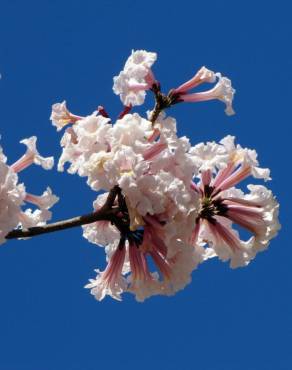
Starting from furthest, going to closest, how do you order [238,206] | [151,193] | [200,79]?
[200,79]
[238,206]
[151,193]

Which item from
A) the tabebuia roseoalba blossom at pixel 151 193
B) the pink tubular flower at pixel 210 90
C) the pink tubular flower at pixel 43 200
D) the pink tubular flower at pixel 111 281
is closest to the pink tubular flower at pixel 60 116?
the tabebuia roseoalba blossom at pixel 151 193

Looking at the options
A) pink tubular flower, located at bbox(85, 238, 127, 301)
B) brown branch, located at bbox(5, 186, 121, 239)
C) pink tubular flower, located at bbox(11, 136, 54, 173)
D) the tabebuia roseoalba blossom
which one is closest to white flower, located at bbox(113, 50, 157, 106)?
the tabebuia roseoalba blossom

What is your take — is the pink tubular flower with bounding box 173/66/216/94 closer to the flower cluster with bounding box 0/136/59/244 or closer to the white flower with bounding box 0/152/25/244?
the flower cluster with bounding box 0/136/59/244

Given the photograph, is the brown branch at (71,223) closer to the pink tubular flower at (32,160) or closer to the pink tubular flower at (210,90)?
the pink tubular flower at (32,160)

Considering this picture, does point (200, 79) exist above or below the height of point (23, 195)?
above

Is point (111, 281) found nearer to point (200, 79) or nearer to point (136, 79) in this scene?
point (136, 79)

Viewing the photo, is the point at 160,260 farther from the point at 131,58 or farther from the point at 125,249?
the point at 131,58

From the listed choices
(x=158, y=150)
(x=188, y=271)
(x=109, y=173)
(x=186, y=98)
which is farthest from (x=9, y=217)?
(x=186, y=98)

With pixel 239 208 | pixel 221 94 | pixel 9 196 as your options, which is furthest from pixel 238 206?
pixel 9 196

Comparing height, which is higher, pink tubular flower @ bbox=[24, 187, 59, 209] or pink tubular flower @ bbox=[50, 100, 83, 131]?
pink tubular flower @ bbox=[50, 100, 83, 131]
